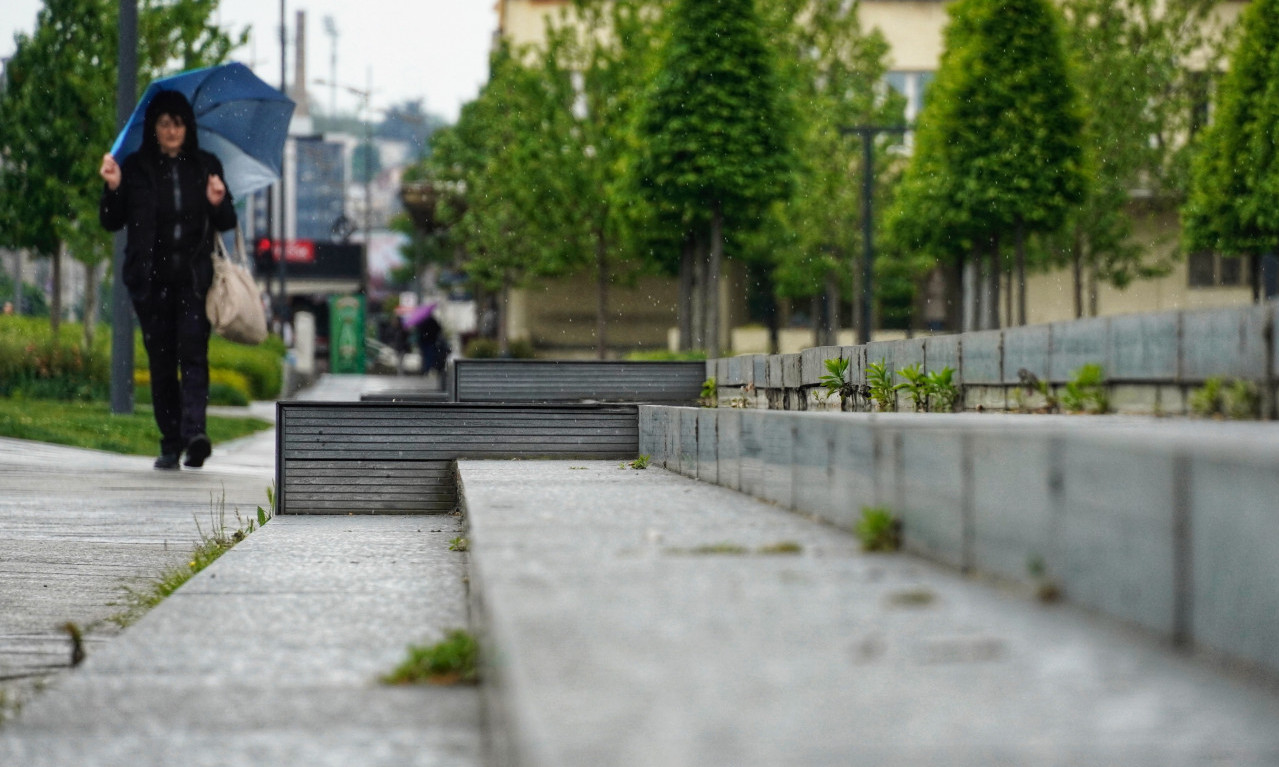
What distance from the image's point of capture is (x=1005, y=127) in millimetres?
31250

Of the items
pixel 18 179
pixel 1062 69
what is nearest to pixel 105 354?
pixel 18 179

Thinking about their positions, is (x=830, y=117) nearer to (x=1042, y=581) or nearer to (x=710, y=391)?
(x=710, y=391)

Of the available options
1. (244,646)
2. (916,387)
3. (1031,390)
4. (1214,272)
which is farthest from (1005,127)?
(244,646)

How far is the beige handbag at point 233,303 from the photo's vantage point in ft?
35.1

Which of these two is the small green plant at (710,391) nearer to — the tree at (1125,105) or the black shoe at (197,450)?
the black shoe at (197,450)

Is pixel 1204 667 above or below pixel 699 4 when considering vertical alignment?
below

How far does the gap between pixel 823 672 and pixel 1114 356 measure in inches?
131

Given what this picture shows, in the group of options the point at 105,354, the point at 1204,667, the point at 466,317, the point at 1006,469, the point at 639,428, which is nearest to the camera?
the point at 1204,667

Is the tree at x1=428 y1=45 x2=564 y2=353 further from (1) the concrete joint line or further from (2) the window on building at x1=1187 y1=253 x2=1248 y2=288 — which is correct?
(1) the concrete joint line

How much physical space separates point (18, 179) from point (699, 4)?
11.6 meters

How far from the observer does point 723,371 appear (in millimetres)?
10820

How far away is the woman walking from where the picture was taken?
35.0ft

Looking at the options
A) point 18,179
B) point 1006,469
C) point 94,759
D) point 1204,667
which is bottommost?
point 94,759

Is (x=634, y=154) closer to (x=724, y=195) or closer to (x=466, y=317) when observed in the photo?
(x=724, y=195)
